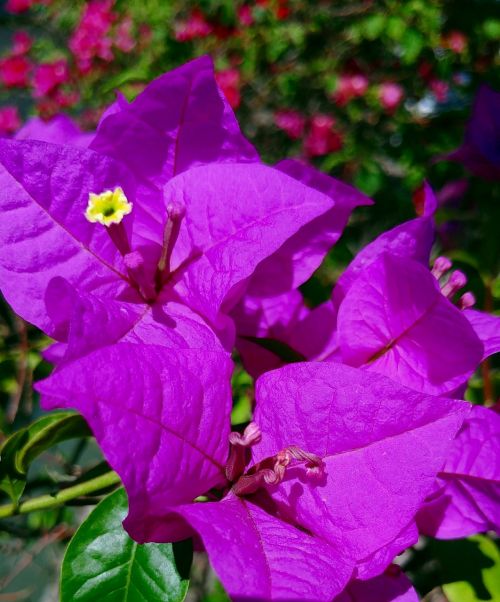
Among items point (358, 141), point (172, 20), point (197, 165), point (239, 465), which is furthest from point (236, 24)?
point (239, 465)

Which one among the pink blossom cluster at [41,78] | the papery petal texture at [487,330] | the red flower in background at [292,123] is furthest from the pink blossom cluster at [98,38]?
the papery petal texture at [487,330]

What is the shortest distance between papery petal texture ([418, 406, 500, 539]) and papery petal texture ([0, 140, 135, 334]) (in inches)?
11.2

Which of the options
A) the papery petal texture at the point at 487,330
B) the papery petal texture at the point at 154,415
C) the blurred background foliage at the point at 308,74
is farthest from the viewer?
the blurred background foliage at the point at 308,74

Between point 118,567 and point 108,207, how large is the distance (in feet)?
0.81

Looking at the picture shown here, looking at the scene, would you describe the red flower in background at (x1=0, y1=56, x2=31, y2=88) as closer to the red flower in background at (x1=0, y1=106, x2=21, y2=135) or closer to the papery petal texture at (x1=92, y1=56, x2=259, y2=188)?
the red flower in background at (x1=0, y1=106, x2=21, y2=135)

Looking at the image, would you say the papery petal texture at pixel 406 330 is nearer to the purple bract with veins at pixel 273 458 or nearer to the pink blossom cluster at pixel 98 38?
the purple bract with veins at pixel 273 458

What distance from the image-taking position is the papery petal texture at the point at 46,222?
1.33 ft

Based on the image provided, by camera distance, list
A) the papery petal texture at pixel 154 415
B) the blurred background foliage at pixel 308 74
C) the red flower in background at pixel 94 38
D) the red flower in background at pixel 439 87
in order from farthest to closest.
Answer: the red flower in background at pixel 94 38 < the red flower in background at pixel 439 87 < the blurred background foliage at pixel 308 74 < the papery petal texture at pixel 154 415

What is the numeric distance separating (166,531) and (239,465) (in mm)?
68

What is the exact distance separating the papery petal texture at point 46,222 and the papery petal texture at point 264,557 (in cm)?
17

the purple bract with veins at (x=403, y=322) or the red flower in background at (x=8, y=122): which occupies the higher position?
the purple bract with veins at (x=403, y=322)

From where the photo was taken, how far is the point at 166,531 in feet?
1.20

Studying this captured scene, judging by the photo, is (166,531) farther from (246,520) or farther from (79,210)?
(79,210)

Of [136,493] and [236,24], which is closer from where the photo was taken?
[136,493]
